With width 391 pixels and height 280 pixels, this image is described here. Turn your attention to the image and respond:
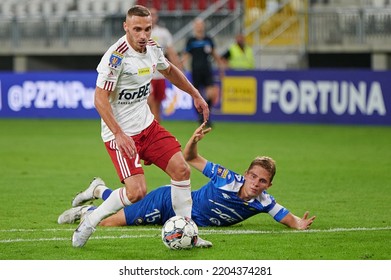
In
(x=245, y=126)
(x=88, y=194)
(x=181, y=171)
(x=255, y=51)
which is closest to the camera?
(x=181, y=171)

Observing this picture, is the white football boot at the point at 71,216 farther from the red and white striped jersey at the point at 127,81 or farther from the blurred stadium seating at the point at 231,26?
the blurred stadium seating at the point at 231,26

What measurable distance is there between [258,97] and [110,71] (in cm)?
1555

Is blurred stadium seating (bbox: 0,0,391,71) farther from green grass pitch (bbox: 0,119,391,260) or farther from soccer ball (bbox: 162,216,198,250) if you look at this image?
soccer ball (bbox: 162,216,198,250)

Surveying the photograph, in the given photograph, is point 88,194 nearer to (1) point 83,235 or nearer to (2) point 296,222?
(1) point 83,235

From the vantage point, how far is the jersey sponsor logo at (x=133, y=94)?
9.02 meters

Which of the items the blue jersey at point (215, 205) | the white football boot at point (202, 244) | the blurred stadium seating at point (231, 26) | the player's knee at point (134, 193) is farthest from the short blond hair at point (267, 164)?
the blurred stadium seating at point (231, 26)

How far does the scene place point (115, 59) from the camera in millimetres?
8758

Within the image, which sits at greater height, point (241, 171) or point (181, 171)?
point (181, 171)

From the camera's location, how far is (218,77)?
24.8 m

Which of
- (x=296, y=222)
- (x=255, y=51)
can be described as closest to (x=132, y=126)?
(x=296, y=222)

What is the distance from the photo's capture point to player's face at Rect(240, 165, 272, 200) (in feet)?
29.9

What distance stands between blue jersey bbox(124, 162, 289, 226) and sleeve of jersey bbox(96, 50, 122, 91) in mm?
1326

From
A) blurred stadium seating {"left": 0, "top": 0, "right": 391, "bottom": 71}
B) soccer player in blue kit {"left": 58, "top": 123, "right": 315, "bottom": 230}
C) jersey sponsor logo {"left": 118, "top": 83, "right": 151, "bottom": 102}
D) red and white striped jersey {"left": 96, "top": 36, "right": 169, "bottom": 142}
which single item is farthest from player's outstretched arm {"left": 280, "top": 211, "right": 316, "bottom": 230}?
blurred stadium seating {"left": 0, "top": 0, "right": 391, "bottom": 71}
